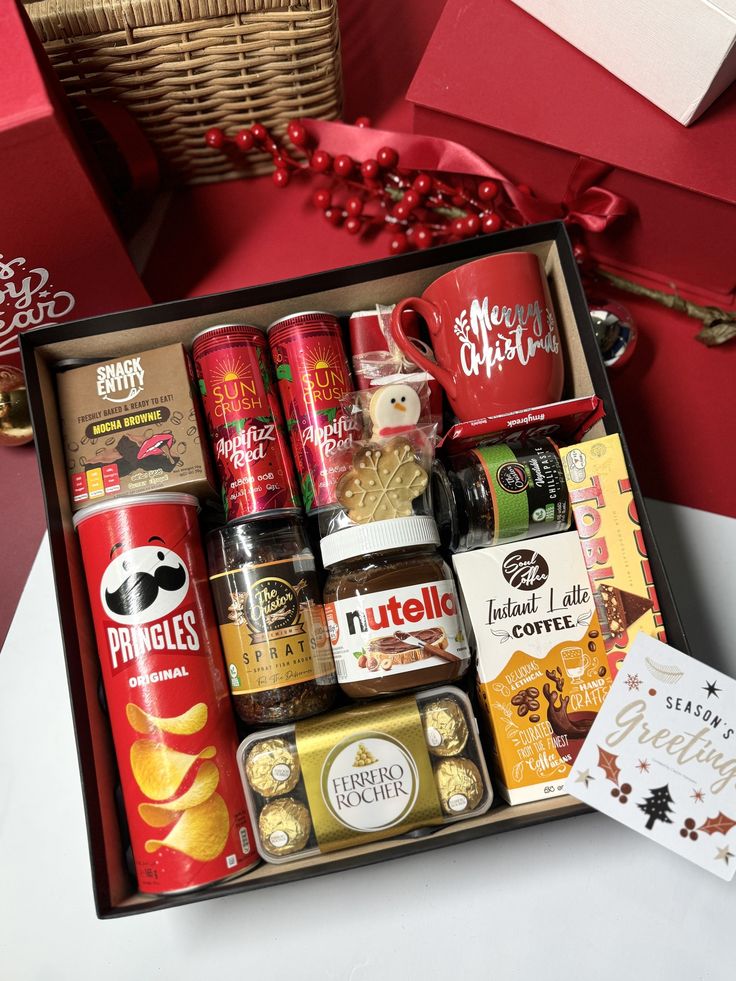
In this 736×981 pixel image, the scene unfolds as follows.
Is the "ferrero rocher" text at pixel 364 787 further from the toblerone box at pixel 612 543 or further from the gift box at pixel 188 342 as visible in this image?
the toblerone box at pixel 612 543

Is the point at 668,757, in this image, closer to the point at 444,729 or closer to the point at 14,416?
the point at 444,729

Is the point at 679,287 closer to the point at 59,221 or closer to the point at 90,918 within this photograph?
the point at 59,221

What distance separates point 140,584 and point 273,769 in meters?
0.29

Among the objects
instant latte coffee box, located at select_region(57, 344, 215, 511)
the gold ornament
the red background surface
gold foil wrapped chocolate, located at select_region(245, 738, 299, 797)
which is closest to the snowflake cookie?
instant latte coffee box, located at select_region(57, 344, 215, 511)

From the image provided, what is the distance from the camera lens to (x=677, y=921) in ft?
3.41

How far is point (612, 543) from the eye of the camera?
100 centimetres

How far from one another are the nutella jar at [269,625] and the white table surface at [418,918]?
315 millimetres

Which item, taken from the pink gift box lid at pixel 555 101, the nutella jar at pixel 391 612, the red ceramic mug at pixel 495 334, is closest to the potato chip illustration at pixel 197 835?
the nutella jar at pixel 391 612

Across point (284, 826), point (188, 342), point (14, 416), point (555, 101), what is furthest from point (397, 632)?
point (555, 101)

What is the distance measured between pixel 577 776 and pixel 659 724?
0.12m

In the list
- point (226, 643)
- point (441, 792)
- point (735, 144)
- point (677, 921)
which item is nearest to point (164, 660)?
point (226, 643)

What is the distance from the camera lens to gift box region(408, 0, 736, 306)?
1053 mm

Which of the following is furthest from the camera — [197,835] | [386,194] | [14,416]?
[386,194]

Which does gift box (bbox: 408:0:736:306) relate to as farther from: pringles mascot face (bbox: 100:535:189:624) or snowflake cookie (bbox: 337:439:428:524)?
pringles mascot face (bbox: 100:535:189:624)
